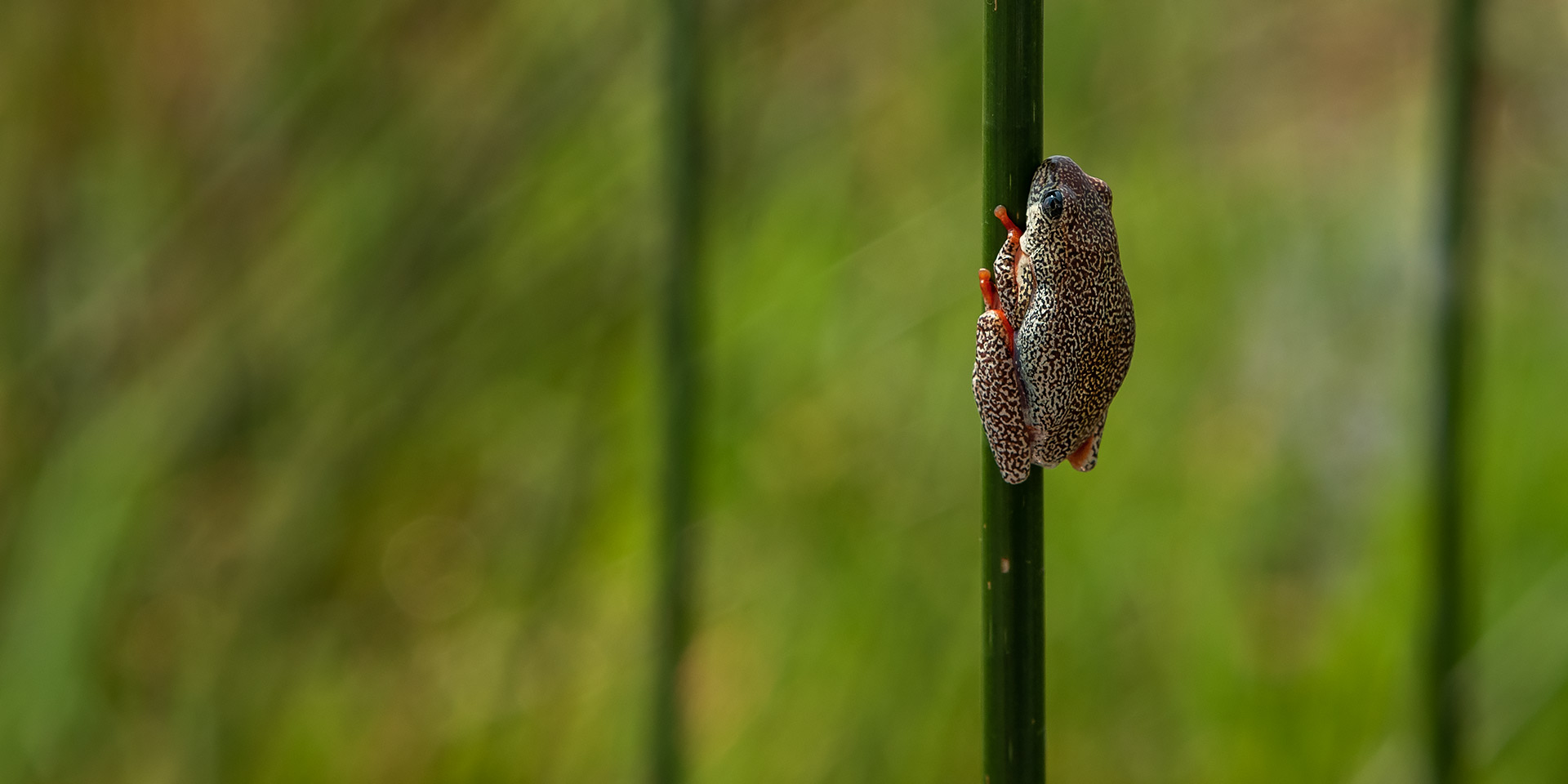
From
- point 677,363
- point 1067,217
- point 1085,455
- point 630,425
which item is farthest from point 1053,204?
point 630,425

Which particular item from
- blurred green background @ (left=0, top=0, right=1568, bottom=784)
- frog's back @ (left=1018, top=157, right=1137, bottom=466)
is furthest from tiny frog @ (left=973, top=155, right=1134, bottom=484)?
blurred green background @ (left=0, top=0, right=1568, bottom=784)

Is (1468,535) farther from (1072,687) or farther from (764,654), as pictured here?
(764,654)

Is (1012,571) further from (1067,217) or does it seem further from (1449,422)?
(1449,422)

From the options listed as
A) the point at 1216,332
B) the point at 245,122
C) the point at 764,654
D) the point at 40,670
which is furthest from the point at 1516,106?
the point at 40,670

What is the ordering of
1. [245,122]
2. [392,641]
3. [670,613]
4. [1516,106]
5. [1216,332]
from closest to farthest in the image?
1. [670,613]
2. [245,122]
3. [392,641]
4. [1216,332]
5. [1516,106]

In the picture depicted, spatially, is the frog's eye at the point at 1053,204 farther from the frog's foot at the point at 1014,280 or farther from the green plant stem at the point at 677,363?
the green plant stem at the point at 677,363

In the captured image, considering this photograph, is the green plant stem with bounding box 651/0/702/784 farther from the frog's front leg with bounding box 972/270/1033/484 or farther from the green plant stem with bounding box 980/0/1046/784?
the green plant stem with bounding box 980/0/1046/784

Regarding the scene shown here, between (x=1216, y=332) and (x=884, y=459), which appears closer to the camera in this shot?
(x=884, y=459)

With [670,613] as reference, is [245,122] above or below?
above
